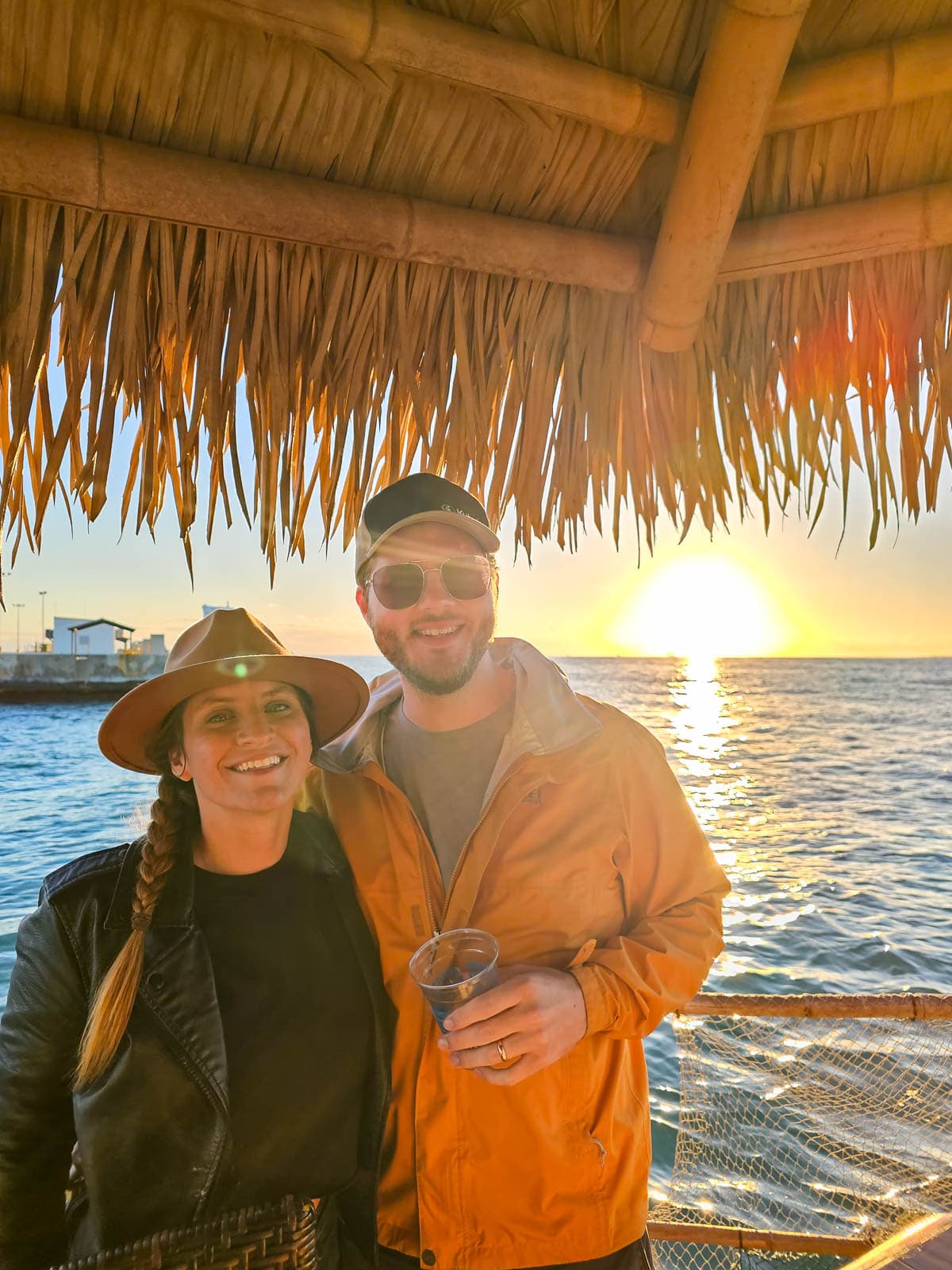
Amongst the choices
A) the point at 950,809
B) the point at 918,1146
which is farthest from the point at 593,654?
the point at 918,1146

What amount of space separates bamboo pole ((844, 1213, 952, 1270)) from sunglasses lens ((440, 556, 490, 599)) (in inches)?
55.0

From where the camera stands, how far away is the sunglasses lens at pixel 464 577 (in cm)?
191

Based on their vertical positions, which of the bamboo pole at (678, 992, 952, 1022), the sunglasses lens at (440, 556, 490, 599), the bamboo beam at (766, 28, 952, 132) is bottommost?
the bamboo pole at (678, 992, 952, 1022)

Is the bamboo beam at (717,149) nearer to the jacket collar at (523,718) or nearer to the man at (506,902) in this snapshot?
the man at (506,902)

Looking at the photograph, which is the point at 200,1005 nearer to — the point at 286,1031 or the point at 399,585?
the point at 286,1031

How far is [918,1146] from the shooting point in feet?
11.4

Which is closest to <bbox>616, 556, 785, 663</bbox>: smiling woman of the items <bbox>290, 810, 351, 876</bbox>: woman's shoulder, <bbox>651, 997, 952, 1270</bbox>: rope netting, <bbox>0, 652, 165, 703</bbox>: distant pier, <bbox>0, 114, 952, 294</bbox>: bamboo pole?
<bbox>651, 997, 952, 1270</bbox>: rope netting

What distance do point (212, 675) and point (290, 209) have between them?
0.97 m

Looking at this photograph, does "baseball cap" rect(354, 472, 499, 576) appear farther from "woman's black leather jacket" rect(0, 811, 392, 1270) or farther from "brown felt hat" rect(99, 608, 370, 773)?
"woman's black leather jacket" rect(0, 811, 392, 1270)

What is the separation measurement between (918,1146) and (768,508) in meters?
3.07

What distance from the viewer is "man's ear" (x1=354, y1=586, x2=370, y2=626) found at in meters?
2.05

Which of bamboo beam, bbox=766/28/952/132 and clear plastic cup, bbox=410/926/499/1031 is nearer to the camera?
clear plastic cup, bbox=410/926/499/1031

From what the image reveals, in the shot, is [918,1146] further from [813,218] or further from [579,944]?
[813,218]

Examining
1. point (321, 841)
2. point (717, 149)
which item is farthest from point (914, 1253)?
point (717, 149)
